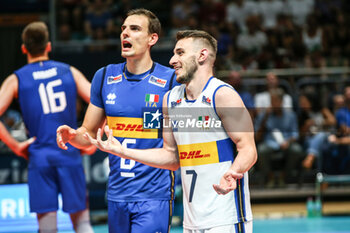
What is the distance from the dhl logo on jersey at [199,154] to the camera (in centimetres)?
377

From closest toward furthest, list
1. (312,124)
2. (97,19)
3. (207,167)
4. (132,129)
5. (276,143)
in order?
(207,167), (132,129), (276,143), (312,124), (97,19)

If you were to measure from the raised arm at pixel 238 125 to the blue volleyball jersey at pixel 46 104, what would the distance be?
2.41 m

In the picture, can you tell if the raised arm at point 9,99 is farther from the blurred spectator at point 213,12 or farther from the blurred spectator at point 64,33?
the blurred spectator at point 213,12

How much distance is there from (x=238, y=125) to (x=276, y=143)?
21.2ft

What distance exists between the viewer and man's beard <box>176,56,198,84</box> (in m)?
3.84

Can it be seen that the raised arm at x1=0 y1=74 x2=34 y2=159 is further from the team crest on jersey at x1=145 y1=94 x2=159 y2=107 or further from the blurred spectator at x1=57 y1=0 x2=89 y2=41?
the blurred spectator at x1=57 y1=0 x2=89 y2=41

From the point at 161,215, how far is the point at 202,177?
66 cm

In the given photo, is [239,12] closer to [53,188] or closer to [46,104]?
[46,104]

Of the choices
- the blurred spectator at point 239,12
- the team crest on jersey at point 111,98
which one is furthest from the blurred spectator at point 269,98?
the team crest on jersey at point 111,98

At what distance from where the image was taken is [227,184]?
338cm

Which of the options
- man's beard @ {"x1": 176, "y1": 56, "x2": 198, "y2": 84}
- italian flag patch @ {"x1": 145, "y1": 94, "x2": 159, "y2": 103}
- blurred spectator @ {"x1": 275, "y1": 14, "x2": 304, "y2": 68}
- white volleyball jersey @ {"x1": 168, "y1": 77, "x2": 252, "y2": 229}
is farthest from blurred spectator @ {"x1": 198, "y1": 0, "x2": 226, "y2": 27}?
white volleyball jersey @ {"x1": 168, "y1": 77, "x2": 252, "y2": 229}

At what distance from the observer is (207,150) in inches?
149

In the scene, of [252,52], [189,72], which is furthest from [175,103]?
[252,52]

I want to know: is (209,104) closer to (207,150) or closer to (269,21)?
(207,150)
